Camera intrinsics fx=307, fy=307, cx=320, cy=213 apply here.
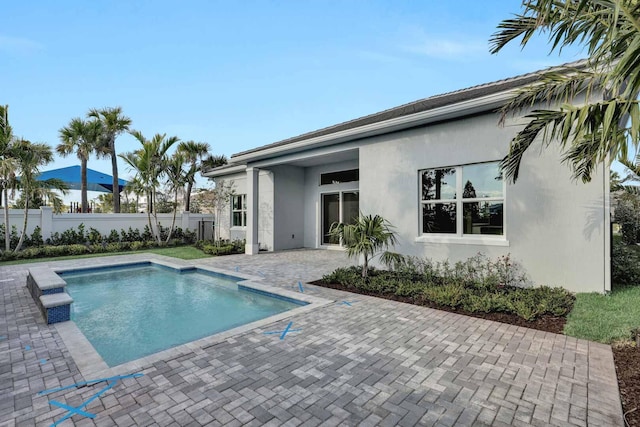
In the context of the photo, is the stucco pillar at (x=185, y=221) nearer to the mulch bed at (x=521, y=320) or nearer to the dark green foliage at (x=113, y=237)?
the dark green foliage at (x=113, y=237)

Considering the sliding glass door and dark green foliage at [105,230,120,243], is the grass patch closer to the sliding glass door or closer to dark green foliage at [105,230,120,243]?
the sliding glass door

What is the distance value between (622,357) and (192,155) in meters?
23.8

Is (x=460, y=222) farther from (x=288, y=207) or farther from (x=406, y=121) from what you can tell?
(x=288, y=207)

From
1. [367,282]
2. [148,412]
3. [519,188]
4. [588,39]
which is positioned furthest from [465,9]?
[148,412]

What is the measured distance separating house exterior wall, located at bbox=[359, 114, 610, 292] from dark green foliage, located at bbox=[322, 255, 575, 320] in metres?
0.27

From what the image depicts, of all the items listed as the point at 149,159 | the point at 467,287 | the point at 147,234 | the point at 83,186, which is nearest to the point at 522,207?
the point at 467,287

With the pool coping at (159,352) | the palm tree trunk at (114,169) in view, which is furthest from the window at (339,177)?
the palm tree trunk at (114,169)

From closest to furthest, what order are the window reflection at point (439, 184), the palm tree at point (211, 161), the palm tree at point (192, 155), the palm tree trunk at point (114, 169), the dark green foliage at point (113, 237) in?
the window reflection at point (439, 184) → the dark green foliage at point (113, 237) → the palm tree trunk at point (114, 169) → the palm tree at point (192, 155) → the palm tree at point (211, 161)

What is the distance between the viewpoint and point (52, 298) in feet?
17.8

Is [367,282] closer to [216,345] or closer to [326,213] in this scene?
[216,345]

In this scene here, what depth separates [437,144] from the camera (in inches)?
311

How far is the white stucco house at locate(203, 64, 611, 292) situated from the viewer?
6.14m

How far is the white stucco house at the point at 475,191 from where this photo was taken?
6.14m

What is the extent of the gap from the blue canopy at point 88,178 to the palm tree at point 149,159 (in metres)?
4.62
